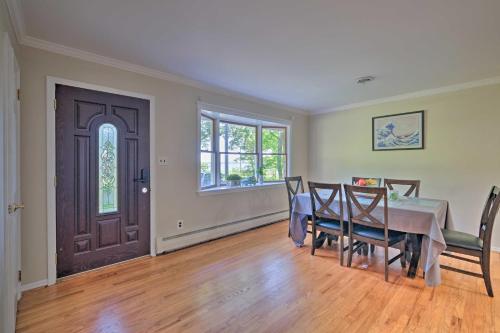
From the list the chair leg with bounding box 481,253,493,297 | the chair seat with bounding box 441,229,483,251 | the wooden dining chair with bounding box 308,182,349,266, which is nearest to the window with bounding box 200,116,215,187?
the wooden dining chair with bounding box 308,182,349,266

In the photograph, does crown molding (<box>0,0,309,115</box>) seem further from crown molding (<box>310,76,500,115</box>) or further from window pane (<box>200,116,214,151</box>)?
crown molding (<box>310,76,500,115</box>)

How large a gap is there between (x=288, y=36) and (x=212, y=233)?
9.40 feet

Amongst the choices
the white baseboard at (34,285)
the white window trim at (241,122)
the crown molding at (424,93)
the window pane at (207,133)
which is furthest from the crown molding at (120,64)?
the white baseboard at (34,285)

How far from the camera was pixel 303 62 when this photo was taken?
9.44 ft

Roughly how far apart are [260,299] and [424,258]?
5.51 ft

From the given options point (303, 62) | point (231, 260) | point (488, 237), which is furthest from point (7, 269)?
point (488, 237)

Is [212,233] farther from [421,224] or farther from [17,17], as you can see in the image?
[17,17]

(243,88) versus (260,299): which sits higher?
(243,88)

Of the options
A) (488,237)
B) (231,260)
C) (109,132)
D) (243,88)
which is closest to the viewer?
(488,237)

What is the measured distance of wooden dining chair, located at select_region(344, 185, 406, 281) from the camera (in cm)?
256

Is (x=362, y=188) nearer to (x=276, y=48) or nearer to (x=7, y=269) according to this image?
(x=276, y=48)

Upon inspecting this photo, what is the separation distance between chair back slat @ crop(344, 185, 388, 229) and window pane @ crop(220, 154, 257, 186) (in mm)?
2086

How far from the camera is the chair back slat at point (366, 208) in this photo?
2527mm

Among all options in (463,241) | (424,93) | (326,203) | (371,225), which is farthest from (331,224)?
(424,93)
